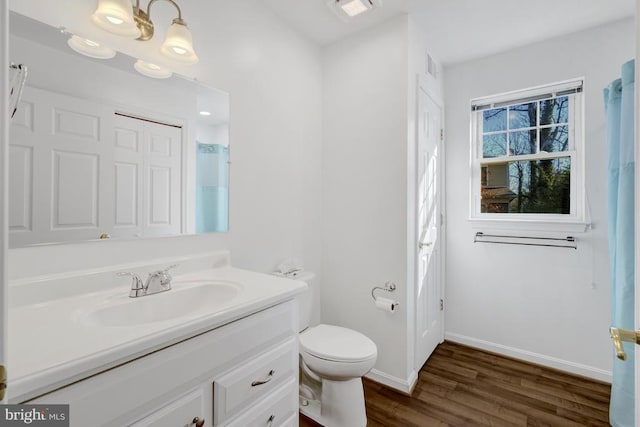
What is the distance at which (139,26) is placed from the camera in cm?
120

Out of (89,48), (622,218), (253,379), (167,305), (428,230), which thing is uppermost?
(89,48)

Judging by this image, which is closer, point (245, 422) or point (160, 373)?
point (160, 373)

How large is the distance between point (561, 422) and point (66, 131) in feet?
9.25

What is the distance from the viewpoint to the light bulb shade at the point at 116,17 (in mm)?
1069

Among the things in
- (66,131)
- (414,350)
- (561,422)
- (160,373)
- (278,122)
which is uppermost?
(278,122)

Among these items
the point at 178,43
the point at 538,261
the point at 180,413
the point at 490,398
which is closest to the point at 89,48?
the point at 178,43

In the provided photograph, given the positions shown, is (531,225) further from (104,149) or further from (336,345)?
(104,149)

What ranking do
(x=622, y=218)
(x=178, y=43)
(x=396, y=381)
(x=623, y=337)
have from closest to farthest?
(x=623, y=337), (x=178, y=43), (x=622, y=218), (x=396, y=381)

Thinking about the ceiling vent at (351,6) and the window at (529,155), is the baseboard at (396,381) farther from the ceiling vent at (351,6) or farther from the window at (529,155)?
the ceiling vent at (351,6)

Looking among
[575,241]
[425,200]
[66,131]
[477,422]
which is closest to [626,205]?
[575,241]

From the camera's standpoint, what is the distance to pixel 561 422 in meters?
1.68

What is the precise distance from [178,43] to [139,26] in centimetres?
15

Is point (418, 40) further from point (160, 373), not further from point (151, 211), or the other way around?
point (160, 373)

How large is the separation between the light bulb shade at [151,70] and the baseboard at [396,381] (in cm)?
219
